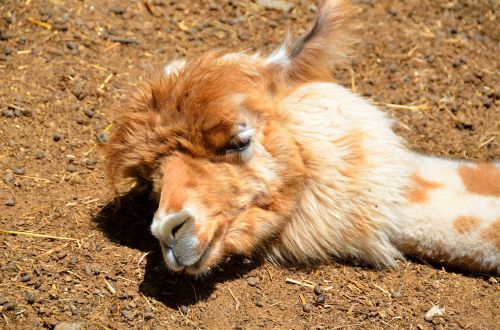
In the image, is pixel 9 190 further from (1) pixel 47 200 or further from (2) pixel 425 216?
(2) pixel 425 216

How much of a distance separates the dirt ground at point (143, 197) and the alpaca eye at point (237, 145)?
0.75 meters

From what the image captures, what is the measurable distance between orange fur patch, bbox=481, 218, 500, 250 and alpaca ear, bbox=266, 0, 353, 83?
4.46 ft

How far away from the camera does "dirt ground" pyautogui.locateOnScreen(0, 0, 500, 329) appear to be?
3918 millimetres

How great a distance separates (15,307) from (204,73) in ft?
5.38

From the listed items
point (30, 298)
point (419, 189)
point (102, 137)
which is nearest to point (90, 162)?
point (102, 137)

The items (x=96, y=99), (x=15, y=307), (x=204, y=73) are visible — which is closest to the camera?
(x=15, y=307)

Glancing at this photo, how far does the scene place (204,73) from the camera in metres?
4.02

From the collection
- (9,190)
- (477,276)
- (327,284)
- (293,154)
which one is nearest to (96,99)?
(9,190)

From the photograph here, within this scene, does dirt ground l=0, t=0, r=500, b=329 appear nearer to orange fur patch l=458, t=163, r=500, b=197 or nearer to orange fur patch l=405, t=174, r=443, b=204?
orange fur patch l=405, t=174, r=443, b=204

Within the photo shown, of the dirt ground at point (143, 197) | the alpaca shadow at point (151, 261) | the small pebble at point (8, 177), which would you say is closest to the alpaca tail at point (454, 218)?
the dirt ground at point (143, 197)

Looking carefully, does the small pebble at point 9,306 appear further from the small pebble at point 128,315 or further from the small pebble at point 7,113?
the small pebble at point 7,113

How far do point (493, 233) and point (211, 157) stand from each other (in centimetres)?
172

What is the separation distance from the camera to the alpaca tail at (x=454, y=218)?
13.7 feet

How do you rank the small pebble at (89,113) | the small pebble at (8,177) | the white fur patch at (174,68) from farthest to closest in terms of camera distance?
the small pebble at (89,113) → the small pebble at (8,177) → the white fur patch at (174,68)
